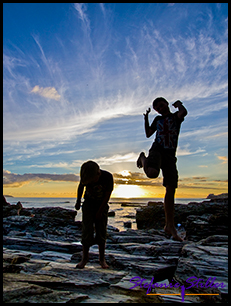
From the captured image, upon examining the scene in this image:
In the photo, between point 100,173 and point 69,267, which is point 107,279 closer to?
point 69,267

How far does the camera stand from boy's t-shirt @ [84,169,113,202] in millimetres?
3793

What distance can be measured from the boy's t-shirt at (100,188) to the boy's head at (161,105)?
1629mm

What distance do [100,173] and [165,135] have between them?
1424 mm

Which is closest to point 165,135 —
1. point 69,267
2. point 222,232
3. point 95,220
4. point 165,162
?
point 165,162

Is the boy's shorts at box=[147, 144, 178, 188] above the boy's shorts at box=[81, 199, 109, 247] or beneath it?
above

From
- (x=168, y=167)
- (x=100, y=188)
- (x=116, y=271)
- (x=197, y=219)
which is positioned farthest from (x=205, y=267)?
(x=197, y=219)

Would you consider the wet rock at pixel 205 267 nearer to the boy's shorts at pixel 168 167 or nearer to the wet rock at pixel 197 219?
the boy's shorts at pixel 168 167

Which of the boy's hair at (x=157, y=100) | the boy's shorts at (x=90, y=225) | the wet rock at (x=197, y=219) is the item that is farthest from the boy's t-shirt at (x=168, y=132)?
the wet rock at (x=197, y=219)

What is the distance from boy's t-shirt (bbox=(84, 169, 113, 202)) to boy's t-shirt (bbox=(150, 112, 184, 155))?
1.19m

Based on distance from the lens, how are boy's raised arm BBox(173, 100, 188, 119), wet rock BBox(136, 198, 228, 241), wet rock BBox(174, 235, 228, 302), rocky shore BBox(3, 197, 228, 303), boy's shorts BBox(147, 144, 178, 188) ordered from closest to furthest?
rocky shore BBox(3, 197, 228, 303) < wet rock BBox(174, 235, 228, 302) < boy's raised arm BBox(173, 100, 188, 119) < boy's shorts BBox(147, 144, 178, 188) < wet rock BBox(136, 198, 228, 241)

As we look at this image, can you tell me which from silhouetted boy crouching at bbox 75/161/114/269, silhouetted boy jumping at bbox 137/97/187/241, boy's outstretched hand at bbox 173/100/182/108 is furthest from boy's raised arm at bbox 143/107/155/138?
silhouetted boy crouching at bbox 75/161/114/269

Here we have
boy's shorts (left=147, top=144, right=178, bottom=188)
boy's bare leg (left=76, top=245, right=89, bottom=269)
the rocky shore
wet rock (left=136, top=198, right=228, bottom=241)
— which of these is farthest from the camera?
wet rock (left=136, top=198, right=228, bottom=241)

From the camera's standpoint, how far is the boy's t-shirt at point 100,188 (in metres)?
3.79

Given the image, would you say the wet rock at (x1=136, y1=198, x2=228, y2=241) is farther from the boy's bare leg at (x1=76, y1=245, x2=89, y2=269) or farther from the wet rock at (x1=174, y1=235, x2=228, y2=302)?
the boy's bare leg at (x1=76, y1=245, x2=89, y2=269)
